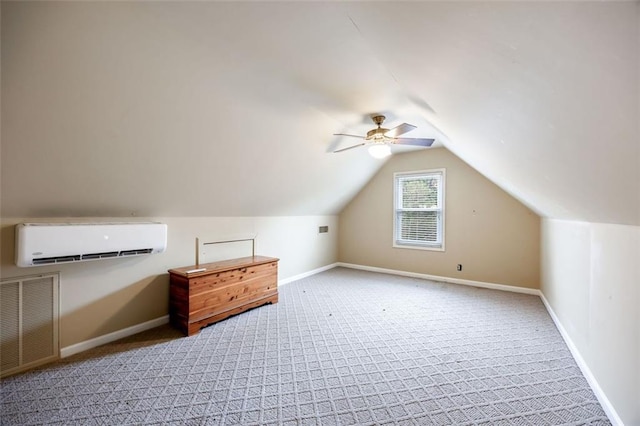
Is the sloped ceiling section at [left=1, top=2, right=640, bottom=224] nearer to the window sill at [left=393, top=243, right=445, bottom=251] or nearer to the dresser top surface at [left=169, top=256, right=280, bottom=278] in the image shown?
the dresser top surface at [left=169, top=256, right=280, bottom=278]

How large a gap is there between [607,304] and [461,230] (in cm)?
289

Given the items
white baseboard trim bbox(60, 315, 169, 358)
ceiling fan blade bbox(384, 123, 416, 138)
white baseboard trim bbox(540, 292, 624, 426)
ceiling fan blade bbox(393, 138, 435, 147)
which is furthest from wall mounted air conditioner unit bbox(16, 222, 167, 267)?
white baseboard trim bbox(540, 292, 624, 426)

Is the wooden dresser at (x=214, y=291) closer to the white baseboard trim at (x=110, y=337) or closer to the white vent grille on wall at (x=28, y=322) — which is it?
the white baseboard trim at (x=110, y=337)

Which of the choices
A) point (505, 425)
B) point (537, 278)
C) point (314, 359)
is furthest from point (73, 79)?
point (537, 278)

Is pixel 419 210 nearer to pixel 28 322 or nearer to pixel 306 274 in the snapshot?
pixel 306 274

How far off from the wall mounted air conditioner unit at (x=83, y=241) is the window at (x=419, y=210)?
161 inches

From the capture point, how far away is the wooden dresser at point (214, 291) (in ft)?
8.89

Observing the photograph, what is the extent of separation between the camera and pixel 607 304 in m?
1.69

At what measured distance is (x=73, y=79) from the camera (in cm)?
153

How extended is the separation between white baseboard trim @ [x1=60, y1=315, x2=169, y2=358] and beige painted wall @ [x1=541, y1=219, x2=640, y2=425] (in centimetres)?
383

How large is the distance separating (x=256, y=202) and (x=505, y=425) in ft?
10.8

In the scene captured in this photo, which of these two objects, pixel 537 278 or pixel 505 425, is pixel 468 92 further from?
pixel 537 278

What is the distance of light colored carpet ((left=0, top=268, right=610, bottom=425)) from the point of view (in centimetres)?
164

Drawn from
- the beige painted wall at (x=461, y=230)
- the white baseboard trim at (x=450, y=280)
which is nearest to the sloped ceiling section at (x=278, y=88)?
the beige painted wall at (x=461, y=230)
